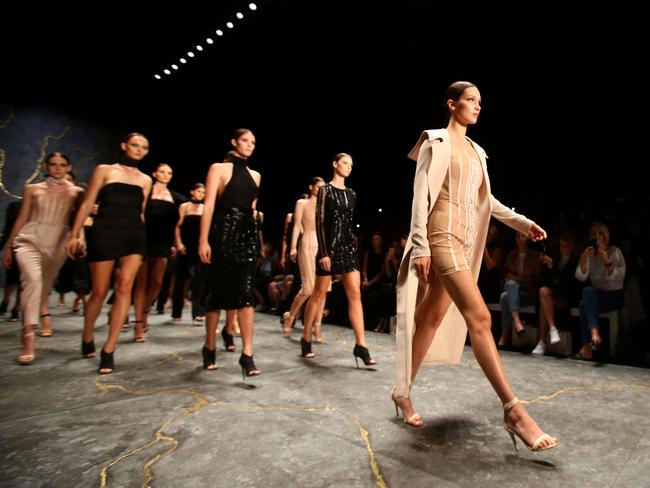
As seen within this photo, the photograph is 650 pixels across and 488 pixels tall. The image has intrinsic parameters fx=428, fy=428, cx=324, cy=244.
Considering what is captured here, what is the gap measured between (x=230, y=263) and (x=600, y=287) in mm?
3028

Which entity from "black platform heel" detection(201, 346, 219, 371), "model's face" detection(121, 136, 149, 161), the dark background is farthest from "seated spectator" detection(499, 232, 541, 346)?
"model's face" detection(121, 136, 149, 161)

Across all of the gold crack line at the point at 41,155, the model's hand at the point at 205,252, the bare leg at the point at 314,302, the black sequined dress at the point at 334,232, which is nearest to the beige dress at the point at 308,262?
the bare leg at the point at 314,302

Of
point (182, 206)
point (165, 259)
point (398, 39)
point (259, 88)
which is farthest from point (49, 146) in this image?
point (398, 39)

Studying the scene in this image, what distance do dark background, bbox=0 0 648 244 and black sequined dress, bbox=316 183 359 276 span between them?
2.93m

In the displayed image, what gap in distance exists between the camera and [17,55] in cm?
829

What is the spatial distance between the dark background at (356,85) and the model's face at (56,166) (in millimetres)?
3941

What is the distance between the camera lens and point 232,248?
2791 mm

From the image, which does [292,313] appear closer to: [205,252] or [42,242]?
[205,252]

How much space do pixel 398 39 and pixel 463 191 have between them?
16.0 feet

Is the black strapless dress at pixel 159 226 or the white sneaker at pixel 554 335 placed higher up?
the black strapless dress at pixel 159 226

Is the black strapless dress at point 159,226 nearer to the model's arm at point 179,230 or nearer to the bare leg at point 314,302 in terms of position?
the model's arm at point 179,230

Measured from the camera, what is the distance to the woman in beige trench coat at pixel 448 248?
5.63 feet

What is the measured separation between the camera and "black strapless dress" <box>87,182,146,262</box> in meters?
2.89

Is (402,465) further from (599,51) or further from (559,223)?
(599,51)
